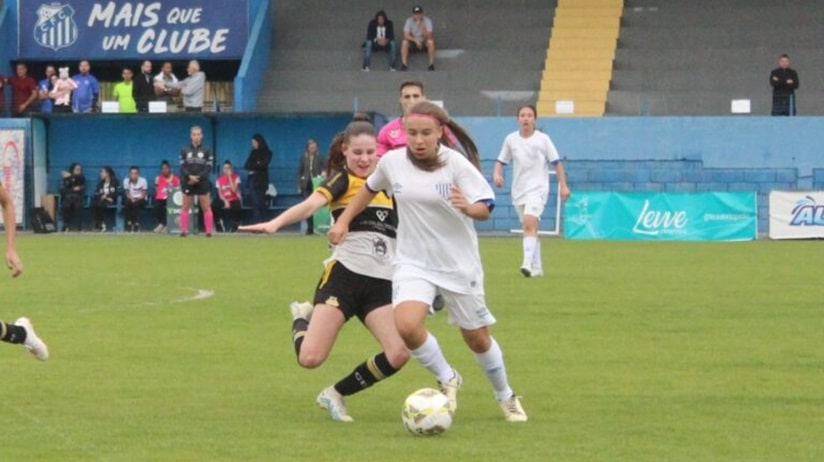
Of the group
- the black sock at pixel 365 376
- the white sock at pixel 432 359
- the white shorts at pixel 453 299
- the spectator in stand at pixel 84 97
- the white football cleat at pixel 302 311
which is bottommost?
the black sock at pixel 365 376

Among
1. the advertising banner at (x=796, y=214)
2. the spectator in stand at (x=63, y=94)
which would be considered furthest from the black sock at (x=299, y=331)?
the spectator in stand at (x=63, y=94)

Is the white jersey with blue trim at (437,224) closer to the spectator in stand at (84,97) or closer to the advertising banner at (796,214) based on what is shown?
the advertising banner at (796,214)

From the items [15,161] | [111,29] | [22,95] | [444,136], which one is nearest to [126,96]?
[22,95]

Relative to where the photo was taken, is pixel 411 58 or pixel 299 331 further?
pixel 411 58

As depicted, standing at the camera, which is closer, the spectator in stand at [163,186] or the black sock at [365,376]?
the black sock at [365,376]

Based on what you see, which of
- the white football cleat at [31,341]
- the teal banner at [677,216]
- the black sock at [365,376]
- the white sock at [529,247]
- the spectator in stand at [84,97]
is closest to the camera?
the black sock at [365,376]

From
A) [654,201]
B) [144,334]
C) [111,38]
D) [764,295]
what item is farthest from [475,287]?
[111,38]

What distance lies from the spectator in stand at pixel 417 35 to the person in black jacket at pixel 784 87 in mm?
8597

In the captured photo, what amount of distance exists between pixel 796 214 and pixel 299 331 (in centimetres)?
2633

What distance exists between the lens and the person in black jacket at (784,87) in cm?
3897

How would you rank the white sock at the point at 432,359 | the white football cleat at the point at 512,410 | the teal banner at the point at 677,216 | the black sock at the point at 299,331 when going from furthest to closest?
the teal banner at the point at 677,216 → the black sock at the point at 299,331 → the white football cleat at the point at 512,410 → the white sock at the point at 432,359

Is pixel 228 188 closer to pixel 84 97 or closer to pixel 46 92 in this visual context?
pixel 84 97

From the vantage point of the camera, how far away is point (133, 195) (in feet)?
130

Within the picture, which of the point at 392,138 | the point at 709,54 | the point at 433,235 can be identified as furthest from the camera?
the point at 709,54
